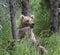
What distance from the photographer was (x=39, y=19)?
1259 centimetres

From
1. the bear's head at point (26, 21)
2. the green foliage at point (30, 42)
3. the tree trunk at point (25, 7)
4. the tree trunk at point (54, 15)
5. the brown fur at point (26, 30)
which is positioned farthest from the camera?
the tree trunk at point (25, 7)

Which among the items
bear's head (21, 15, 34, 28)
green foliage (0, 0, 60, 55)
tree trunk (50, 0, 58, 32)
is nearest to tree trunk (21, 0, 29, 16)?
green foliage (0, 0, 60, 55)

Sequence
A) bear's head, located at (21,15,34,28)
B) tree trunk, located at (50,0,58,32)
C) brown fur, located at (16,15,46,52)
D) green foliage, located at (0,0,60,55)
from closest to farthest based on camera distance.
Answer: green foliage, located at (0,0,60,55), brown fur, located at (16,15,46,52), bear's head, located at (21,15,34,28), tree trunk, located at (50,0,58,32)

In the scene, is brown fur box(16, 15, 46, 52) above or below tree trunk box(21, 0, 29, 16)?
above

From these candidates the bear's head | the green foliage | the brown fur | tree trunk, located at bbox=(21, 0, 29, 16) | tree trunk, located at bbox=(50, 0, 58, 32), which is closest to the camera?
the green foliage

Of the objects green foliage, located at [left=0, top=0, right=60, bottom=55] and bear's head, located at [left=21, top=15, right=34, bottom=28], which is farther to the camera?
bear's head, located at [left=21, top=15, right=34, bottom=28]

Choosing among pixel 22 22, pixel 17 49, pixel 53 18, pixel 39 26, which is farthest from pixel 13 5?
pixel 39 26

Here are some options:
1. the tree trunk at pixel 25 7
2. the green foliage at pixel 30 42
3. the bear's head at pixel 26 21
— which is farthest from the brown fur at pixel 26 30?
the tree trunk at pixel 25 7

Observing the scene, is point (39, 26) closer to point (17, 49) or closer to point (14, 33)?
point (14, 33)

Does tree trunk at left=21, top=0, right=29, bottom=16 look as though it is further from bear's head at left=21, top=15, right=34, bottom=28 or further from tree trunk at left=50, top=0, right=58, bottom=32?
bear's head at left=21, top=15, right=34, bottom=28

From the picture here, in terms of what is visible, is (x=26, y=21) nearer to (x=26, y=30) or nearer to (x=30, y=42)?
(x=26, y=30)

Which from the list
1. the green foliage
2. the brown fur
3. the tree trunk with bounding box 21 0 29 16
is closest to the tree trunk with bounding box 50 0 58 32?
the green foliage

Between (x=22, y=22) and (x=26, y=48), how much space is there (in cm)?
206

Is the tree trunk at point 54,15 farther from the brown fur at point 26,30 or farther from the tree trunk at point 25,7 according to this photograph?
the brown fur at point 26,30
